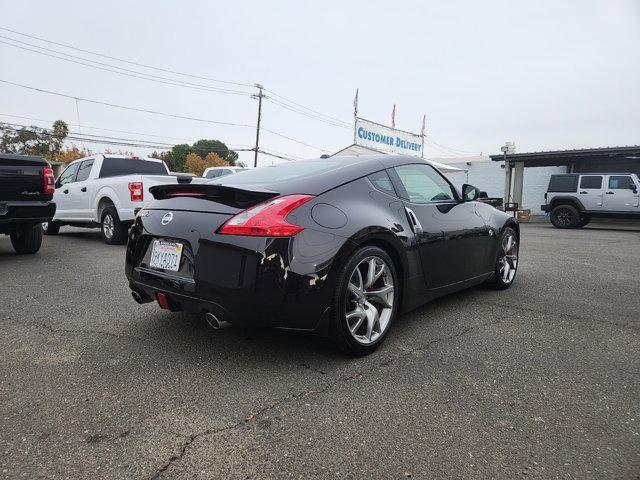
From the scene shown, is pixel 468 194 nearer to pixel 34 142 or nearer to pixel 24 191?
pixel 24 191

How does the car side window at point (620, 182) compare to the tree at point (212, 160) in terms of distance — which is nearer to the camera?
the car side window at point (620, 182)

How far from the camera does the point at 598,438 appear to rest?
6.67ft

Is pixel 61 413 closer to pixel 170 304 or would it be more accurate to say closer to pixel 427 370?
pixel 170 304

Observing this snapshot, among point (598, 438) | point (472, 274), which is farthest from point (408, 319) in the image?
point (598, 438)

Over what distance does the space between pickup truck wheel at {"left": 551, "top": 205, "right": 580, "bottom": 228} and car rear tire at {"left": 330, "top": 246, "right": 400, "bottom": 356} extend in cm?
1546

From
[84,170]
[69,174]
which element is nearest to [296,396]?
[84,170]

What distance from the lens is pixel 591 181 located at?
15961 mm

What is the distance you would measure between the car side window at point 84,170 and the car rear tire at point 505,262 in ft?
26.2

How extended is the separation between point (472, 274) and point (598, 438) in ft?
7.25

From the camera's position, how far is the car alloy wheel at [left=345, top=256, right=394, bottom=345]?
2.89 metres

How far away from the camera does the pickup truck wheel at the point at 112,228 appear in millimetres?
8305

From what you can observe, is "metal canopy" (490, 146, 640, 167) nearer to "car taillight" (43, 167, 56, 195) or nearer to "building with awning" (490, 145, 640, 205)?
"building with awning" (490, 145, 640, 205)

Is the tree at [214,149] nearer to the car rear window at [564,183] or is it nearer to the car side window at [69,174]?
the car rear window at [564,183]

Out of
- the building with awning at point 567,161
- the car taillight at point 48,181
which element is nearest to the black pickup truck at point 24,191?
the car taillight at point 48,181
